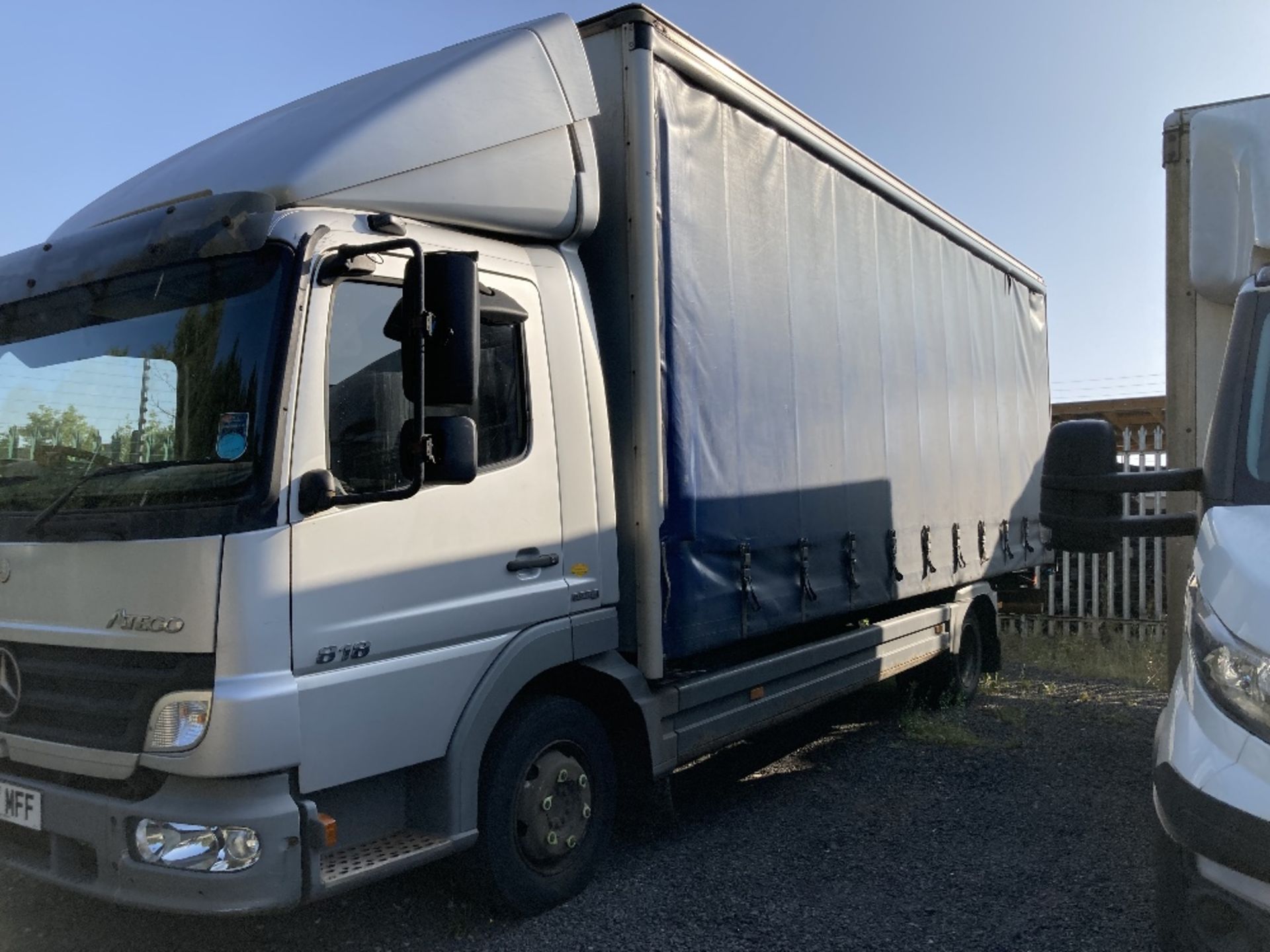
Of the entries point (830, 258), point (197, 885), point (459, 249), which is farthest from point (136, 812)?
point (830, 258)

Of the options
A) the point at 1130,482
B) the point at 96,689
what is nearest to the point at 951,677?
the point at 1130,482

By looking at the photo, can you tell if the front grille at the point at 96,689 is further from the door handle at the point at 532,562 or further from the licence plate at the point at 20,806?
the door handle at the point at 532,562

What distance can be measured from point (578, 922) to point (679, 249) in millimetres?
2661

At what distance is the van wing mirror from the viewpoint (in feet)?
10.3

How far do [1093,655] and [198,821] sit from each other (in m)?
8.75

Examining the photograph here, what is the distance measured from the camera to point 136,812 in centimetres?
303

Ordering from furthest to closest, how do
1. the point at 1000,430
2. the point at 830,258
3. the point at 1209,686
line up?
the point at 1000,430, the point at 830,258, the point at 1209,686

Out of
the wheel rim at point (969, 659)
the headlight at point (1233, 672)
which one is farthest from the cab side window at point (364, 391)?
the wheel rim at point (969, 659)

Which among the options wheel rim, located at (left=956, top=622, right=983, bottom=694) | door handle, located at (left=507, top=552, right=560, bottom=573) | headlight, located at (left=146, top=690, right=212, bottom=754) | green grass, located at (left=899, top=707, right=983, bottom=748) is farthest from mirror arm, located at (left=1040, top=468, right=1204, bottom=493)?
wheel rim, located at (left=956, top=622, right=983, bottom=694)

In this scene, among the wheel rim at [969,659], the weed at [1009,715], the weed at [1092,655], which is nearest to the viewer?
the weed at [1009,715]

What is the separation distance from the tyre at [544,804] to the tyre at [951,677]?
398 cm

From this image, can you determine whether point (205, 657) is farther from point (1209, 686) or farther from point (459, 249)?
point (1209, 686)

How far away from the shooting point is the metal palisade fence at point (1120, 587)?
1058cm

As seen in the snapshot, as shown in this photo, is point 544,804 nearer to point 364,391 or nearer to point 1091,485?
point 364,391
